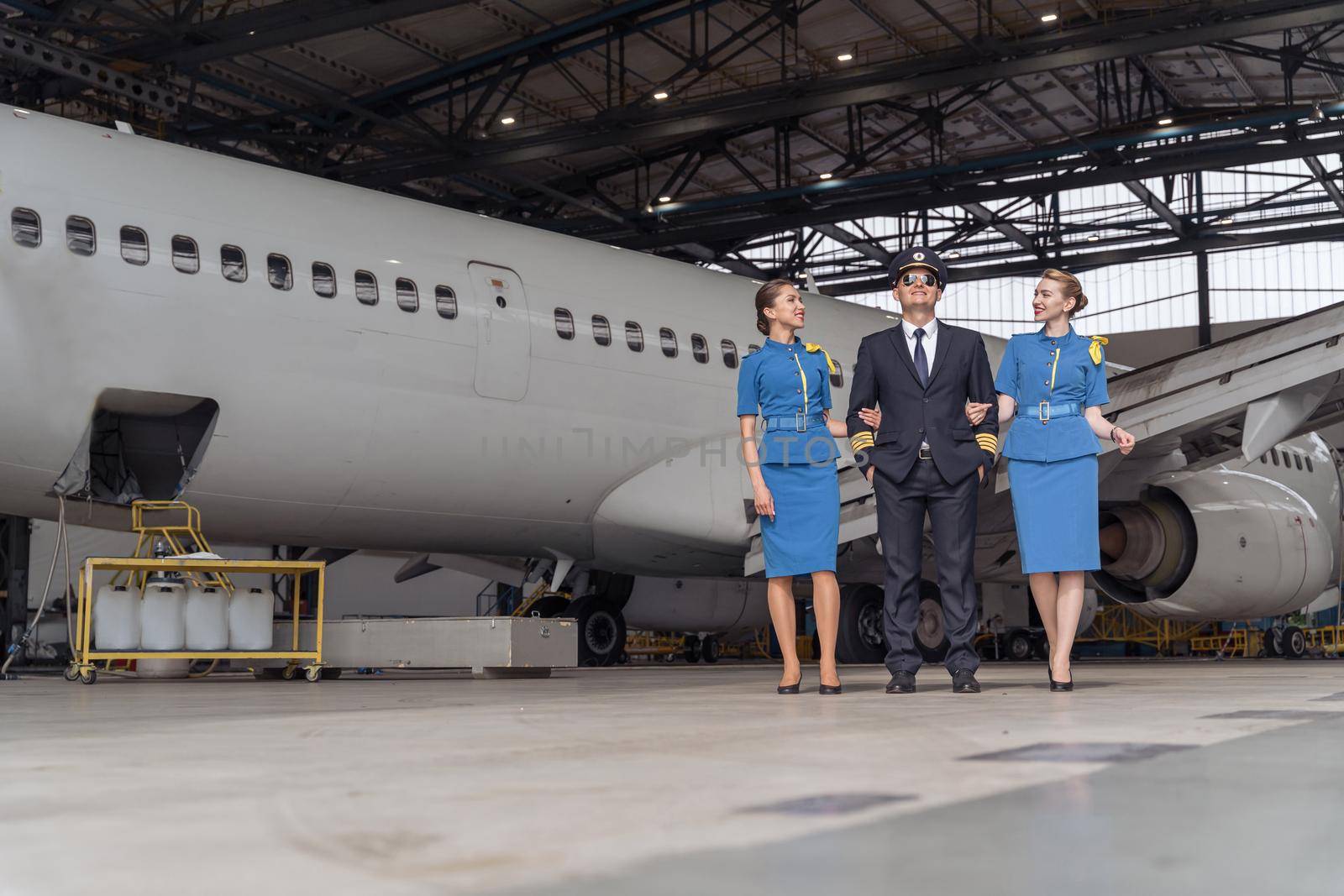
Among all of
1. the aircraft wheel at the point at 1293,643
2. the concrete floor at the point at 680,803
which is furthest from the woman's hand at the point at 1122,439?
the aircraft wheel at the point at 1293,643

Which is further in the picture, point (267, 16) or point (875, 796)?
point (267, 16)

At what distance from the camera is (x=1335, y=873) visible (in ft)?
4.76

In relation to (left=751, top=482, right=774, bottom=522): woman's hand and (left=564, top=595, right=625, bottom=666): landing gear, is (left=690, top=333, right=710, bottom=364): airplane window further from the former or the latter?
(left=751, top=482, right=774, bottom=522): woman's hand

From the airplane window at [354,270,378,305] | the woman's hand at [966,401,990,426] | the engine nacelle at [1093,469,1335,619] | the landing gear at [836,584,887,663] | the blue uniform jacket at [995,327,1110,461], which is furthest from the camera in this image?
the landing gear at [836,584,887,663]

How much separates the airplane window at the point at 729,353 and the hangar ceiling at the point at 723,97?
795 centimetres

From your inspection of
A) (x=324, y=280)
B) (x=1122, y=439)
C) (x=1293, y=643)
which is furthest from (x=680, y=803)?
(x=1293, y=643)

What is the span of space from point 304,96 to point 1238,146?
54.7 ft

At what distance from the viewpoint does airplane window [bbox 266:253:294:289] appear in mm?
8578

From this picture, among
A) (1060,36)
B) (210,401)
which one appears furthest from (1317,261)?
(210,401)

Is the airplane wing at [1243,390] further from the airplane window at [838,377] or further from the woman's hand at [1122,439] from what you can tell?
the airplane window at [838,377]

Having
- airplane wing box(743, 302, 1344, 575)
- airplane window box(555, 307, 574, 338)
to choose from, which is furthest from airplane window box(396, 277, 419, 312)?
airplane wing box(743, 302, 1344, 575)

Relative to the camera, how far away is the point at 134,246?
805cm

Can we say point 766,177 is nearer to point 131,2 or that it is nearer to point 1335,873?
A: point 131,2

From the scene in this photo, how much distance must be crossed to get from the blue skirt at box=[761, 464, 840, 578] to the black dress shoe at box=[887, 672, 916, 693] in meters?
0.58
